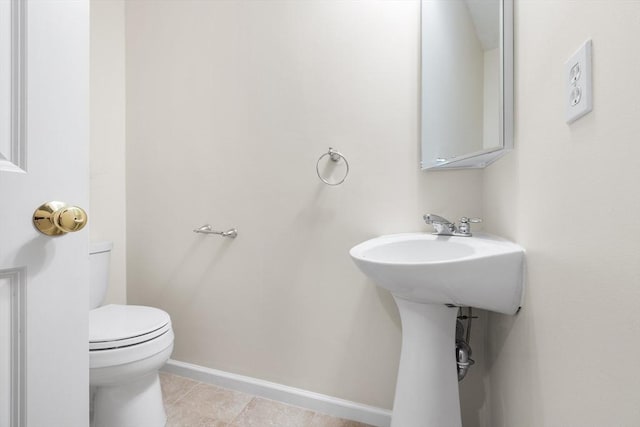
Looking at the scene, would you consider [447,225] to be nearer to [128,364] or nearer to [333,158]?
[333,158]

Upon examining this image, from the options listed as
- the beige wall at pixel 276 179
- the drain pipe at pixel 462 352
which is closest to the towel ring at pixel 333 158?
the beige wall at pixel 276 179

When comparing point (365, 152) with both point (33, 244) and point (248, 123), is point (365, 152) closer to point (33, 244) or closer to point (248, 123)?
point (248, 123)

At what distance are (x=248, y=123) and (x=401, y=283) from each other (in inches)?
43.3

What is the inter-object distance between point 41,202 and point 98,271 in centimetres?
121

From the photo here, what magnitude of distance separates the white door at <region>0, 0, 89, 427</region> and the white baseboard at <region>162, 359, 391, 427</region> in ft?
3.31

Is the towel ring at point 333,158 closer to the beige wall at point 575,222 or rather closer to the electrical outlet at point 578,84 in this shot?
the beige wall at point 575,222

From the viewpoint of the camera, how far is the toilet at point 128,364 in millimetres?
1107

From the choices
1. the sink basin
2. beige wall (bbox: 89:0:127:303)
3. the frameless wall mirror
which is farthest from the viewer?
beige wall (bbox: 89:0:127:303)

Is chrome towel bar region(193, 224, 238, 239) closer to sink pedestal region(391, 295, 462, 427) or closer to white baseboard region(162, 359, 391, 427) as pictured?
white baseboard region(162, 359, 391, 427)

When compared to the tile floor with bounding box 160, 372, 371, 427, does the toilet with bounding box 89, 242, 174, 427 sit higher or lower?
higher

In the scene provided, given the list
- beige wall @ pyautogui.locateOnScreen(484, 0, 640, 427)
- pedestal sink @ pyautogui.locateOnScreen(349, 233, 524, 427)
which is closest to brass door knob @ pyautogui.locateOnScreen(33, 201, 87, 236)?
pedestal sink @ pyautogui.locateOnScreen(349, 233, 524, 427)

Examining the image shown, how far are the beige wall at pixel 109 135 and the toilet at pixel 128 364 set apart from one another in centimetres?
47

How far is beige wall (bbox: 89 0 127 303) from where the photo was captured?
1653mm

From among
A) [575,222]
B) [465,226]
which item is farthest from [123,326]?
[575,222]
